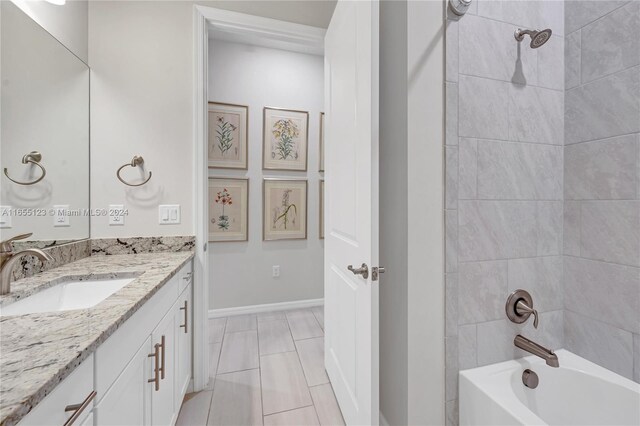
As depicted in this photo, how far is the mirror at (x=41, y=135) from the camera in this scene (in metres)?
1.13

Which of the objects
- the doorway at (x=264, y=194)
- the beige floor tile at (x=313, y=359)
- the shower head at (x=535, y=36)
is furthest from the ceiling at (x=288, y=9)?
the beige floor tile at (x=313, y=359)

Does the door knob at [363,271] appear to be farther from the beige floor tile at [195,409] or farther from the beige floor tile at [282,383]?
the beige floor tile at [195,409]

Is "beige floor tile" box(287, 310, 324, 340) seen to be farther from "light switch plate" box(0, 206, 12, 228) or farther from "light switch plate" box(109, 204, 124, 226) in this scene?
"light switch plate" box(0, 206, 12, 228)

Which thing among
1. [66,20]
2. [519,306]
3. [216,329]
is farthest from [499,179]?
[216,329]

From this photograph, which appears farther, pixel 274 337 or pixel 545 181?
pixel 274 337

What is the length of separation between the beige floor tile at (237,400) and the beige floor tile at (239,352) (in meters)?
0.08

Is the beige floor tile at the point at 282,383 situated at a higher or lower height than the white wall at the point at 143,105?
lower

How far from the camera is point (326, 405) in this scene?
1.61 m

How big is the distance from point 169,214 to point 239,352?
1233 mm

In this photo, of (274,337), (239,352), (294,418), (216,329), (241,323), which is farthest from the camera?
(241,323)

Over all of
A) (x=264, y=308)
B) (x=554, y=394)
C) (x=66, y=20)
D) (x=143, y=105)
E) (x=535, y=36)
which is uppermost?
(x=66, y=20)

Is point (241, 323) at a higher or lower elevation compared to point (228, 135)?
lower

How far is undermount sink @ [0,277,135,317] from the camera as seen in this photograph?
1.04 m

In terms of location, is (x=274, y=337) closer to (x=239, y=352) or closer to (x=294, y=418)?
(x=239, y=352)
